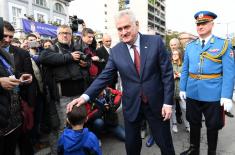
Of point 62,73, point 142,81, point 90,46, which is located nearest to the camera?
point 142,81

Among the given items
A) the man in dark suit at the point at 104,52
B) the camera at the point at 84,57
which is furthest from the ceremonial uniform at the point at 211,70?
the man in dark suit at the point at 104,52

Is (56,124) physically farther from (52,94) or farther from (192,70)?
(192,70)

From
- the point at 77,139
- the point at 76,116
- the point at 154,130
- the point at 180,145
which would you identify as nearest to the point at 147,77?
the point at 154,130

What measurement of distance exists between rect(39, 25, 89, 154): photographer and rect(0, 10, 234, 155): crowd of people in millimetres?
14

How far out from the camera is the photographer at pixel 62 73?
3.39 meters

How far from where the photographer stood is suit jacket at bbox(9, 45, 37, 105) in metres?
3.10

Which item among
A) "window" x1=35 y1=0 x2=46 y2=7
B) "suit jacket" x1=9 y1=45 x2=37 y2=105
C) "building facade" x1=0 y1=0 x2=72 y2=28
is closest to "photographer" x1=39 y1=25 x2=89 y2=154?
"suit jacket" x1=9 y1=45 x2=37 y2=105

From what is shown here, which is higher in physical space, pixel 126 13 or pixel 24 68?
pixel 126 13

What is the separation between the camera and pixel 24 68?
329 cm

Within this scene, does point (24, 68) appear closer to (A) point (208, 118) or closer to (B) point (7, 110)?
(B) point (7, 110)

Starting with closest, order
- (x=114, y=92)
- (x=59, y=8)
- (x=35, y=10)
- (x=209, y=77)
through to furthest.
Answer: (x=209, y=77) < (x=114, y=92) < (x=35, y=10) < (x=59, y=8)

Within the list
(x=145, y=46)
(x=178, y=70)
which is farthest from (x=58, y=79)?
(x=178, y=70)

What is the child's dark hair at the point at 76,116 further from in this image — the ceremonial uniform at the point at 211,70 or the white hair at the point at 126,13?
the ceremonial uniform at the point at 211,70

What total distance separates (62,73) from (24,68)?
501 mm
